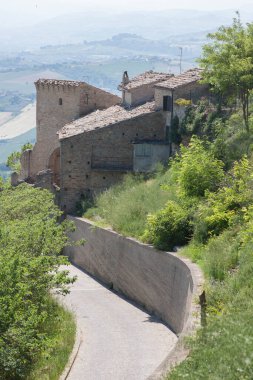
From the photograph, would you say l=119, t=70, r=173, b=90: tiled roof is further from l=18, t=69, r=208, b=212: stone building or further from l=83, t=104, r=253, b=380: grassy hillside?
l=83, t=104, r=253, b=380: grassy hillside

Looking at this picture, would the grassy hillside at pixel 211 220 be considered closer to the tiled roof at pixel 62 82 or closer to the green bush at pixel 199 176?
the green bush at pixel 199 176

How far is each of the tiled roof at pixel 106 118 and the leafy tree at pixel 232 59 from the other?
895cm

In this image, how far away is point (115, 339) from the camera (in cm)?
2422

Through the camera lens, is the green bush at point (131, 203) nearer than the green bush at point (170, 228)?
No

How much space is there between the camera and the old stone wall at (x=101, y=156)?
42844mm

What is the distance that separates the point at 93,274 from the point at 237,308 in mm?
20022

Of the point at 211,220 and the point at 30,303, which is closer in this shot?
the point at 30,303

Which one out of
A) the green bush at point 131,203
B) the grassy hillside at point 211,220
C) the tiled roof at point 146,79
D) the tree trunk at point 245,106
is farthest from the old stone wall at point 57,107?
the tree trunk at point 245,106

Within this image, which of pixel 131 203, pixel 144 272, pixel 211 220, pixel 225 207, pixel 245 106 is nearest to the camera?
pixel 211 220

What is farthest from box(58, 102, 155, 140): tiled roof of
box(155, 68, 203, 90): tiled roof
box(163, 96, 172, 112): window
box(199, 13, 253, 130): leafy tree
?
box(199, 13, 253, 130): leafy tree

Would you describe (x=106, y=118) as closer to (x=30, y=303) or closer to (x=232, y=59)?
(x=232, y=59)

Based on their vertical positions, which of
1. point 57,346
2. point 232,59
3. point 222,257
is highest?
point 232,59

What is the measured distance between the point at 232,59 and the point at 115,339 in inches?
514

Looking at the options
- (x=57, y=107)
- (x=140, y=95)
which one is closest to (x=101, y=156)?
(x=140, y=95)
